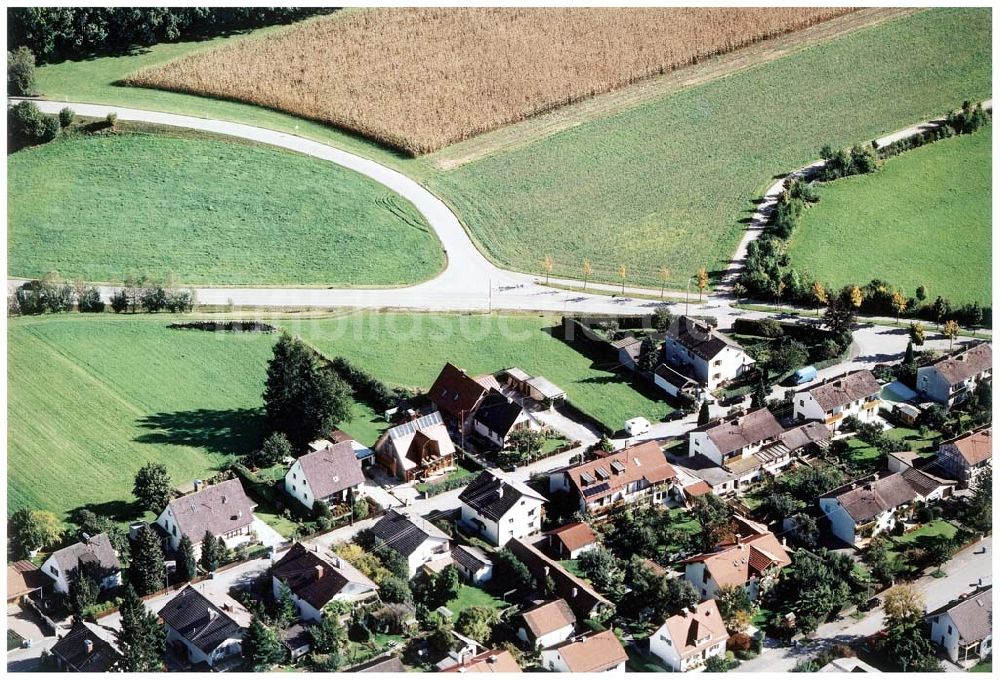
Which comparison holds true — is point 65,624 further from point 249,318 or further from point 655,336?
point 655,336

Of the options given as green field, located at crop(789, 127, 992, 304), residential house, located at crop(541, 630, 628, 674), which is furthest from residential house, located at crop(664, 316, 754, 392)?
residential house, located at crop(541, 630, 628, 674)

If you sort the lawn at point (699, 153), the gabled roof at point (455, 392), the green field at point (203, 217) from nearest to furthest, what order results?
the gabled roof at point (455, 392) → the green field at point (203, 217) → the lawn at point (699, 153)

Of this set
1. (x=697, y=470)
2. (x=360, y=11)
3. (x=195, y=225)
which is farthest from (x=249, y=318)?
(x=360, y=11)

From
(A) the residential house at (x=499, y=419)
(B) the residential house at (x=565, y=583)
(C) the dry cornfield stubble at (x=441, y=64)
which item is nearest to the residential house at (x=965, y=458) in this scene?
(A) the residential house at (x=499, y=419)

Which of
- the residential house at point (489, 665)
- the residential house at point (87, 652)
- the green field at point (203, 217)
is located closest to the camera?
the residential house at point (489, 665)

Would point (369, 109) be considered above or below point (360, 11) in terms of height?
below

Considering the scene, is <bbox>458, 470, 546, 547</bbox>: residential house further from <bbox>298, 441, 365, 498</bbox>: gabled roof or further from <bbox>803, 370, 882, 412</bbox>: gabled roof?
<bbox>803, 370, 882, 412</bbox>: gabled roof

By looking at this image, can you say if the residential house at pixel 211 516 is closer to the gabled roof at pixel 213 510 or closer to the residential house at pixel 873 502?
the gabled roof at pixel 213 510

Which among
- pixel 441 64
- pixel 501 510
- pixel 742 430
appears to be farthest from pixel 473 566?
pixel 441 64
